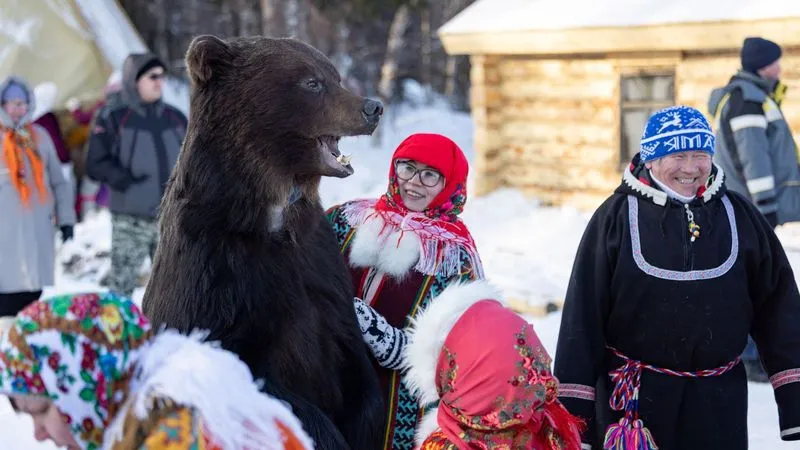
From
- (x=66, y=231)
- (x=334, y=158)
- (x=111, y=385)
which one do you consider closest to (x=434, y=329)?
(x=334, y=158)

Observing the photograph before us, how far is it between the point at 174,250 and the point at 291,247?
1.03ft

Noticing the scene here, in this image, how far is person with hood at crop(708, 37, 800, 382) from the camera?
18.9 feet

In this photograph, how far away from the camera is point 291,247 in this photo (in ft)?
8.94

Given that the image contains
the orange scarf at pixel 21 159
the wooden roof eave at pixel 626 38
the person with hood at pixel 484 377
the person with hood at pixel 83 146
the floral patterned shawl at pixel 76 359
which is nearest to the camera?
the floral patterned shawl at pixel 76 359

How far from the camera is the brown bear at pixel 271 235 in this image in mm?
2580

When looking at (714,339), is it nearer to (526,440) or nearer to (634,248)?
(634,248)

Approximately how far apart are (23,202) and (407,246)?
13.6 ft

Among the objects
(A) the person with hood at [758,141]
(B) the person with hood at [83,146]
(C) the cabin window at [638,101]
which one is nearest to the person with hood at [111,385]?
(A) the person with hood at [758,141]

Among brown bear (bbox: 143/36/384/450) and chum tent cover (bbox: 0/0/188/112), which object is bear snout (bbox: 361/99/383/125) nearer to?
brown bear (bbox: 143/36/384/450)

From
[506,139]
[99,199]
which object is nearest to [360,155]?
[506,139]

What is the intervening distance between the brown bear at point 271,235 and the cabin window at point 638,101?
7.55m

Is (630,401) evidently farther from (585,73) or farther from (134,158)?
(585,73)

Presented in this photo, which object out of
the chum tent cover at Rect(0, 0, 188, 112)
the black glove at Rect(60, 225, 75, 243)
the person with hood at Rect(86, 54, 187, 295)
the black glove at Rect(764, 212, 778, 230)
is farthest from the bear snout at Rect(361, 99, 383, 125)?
the chum tent cover at Rect(0, 0, 188, 112)

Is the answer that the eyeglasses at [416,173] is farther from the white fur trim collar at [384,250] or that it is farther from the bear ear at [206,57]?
the bear ear at [206,57]
